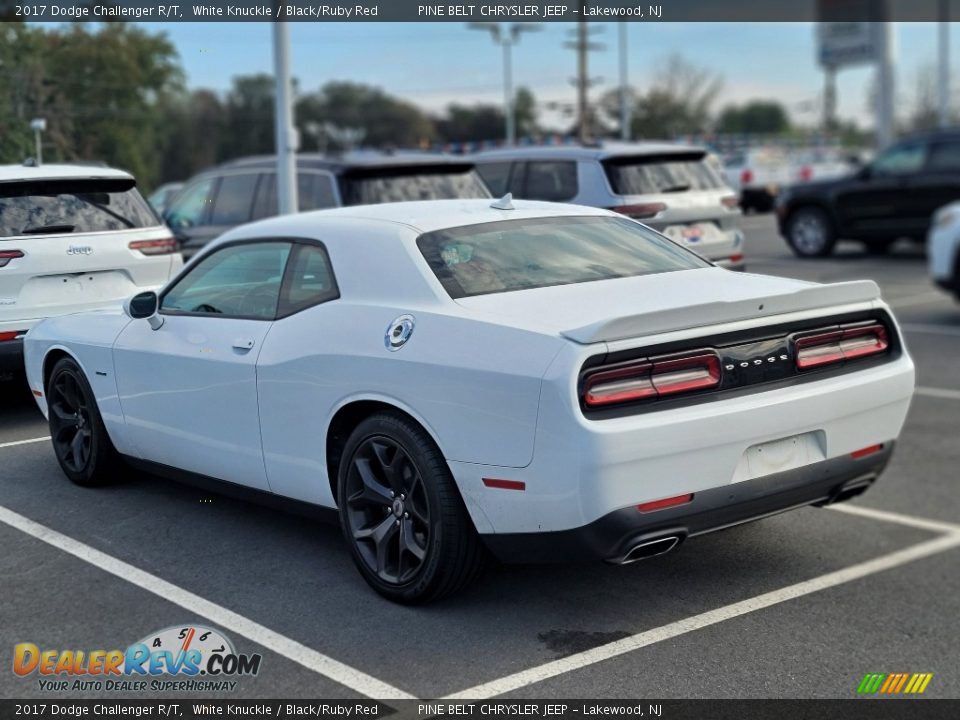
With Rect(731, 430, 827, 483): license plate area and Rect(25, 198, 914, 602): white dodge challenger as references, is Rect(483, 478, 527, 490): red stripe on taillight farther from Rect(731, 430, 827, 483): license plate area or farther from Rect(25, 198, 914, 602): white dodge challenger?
Rect(731, 430, 827, 483): license plate area

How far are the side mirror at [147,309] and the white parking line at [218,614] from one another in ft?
3.50

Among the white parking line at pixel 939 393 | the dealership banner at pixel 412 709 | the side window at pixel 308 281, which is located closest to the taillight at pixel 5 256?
the side window at pixel 308 281

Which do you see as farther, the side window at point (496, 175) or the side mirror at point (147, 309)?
the side window at point (496, 175)

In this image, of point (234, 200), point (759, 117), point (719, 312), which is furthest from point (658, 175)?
point (759, 117)

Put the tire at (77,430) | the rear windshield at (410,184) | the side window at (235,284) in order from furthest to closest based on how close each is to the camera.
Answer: the rear windshield at (410,184) → the tire at (77,430) → the side window at (235,284)

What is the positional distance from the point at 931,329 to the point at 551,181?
538 centimetres

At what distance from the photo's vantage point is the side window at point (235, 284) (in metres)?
5.41

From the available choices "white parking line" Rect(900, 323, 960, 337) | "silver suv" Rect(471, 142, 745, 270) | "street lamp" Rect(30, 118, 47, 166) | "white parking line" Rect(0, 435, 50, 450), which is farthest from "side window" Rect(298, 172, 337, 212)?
"white parking line" Rect(900, 323, 960, 337)

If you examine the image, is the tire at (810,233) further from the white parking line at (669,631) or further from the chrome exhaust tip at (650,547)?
the chrome exhaust tip at (650,547)

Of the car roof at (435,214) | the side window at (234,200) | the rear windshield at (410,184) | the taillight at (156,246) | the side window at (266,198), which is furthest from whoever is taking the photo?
the side window at (234,200)

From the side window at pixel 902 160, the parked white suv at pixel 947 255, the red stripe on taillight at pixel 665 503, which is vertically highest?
the side window at pixel 902 160

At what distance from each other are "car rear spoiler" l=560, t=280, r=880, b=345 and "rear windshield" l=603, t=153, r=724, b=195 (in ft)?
17.9

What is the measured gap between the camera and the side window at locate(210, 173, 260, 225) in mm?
12289

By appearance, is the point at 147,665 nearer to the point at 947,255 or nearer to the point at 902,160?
the point at 947,255
